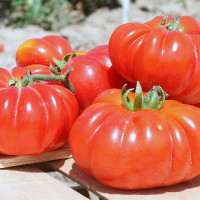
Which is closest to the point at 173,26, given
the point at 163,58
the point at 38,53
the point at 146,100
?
the point at 163,58

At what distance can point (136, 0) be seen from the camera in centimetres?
709

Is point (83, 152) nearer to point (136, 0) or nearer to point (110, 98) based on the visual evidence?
point (110, 98)

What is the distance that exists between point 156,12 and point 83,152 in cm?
557

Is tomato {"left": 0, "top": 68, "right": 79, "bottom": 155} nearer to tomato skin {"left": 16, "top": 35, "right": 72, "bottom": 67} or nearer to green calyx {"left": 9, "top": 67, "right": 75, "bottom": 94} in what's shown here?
green calyx {"left": 9, "top": 67, "right": 75, "bottom": 94}

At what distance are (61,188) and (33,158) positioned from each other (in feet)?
0.62

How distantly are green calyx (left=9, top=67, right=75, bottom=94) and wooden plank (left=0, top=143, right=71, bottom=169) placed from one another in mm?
205

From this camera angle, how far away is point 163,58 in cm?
141

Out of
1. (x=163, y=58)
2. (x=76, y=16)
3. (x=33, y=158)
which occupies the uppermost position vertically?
(x=163, y=58)

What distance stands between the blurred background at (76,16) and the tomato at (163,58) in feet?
13.2

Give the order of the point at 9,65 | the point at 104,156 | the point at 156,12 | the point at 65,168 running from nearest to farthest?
the point at 104,156
the point at 65,168
the point at 9,65
the point at 156,12

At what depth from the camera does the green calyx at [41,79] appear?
152 centimetres

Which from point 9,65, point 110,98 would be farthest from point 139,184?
point 9,65

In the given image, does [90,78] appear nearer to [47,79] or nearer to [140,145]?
[47,79]

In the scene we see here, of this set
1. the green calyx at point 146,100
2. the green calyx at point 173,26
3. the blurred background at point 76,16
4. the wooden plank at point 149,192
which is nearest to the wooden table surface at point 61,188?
the wooden plank at point 149,192
